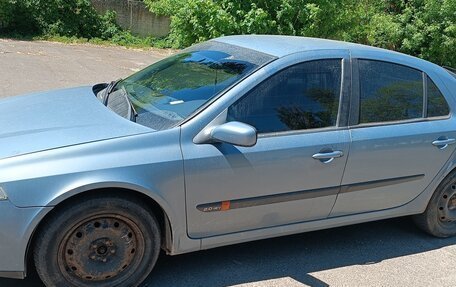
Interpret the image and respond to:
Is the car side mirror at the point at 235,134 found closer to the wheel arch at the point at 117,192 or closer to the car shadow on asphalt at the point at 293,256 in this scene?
the wheel arch at the point at 117,192

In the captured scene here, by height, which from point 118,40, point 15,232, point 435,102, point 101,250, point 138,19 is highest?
point 435,102

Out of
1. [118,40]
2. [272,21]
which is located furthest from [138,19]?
[272,21]

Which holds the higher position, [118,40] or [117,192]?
[117,192]

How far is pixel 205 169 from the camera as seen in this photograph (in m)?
2.99

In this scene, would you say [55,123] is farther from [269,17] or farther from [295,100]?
[269,17]

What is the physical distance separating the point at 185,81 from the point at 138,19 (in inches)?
702

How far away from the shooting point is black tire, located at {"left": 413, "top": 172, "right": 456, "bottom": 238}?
4055mm

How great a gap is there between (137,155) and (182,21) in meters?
6.15

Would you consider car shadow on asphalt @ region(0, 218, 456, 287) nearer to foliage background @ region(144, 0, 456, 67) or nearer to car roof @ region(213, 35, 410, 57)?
car roof @ region(213, 35, 410, 57)

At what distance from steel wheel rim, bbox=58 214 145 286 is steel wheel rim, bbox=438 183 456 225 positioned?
8.70ft

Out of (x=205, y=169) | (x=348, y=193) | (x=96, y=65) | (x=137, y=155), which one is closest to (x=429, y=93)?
(x=348, y=193)

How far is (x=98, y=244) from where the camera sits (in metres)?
2.89

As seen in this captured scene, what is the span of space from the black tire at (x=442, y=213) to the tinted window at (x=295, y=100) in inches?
52.7

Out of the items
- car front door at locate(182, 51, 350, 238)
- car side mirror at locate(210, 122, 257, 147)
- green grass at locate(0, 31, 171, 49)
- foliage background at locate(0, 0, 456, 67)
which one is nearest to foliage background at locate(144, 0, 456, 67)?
foliage background at locate(0, 0, 456, 67)
